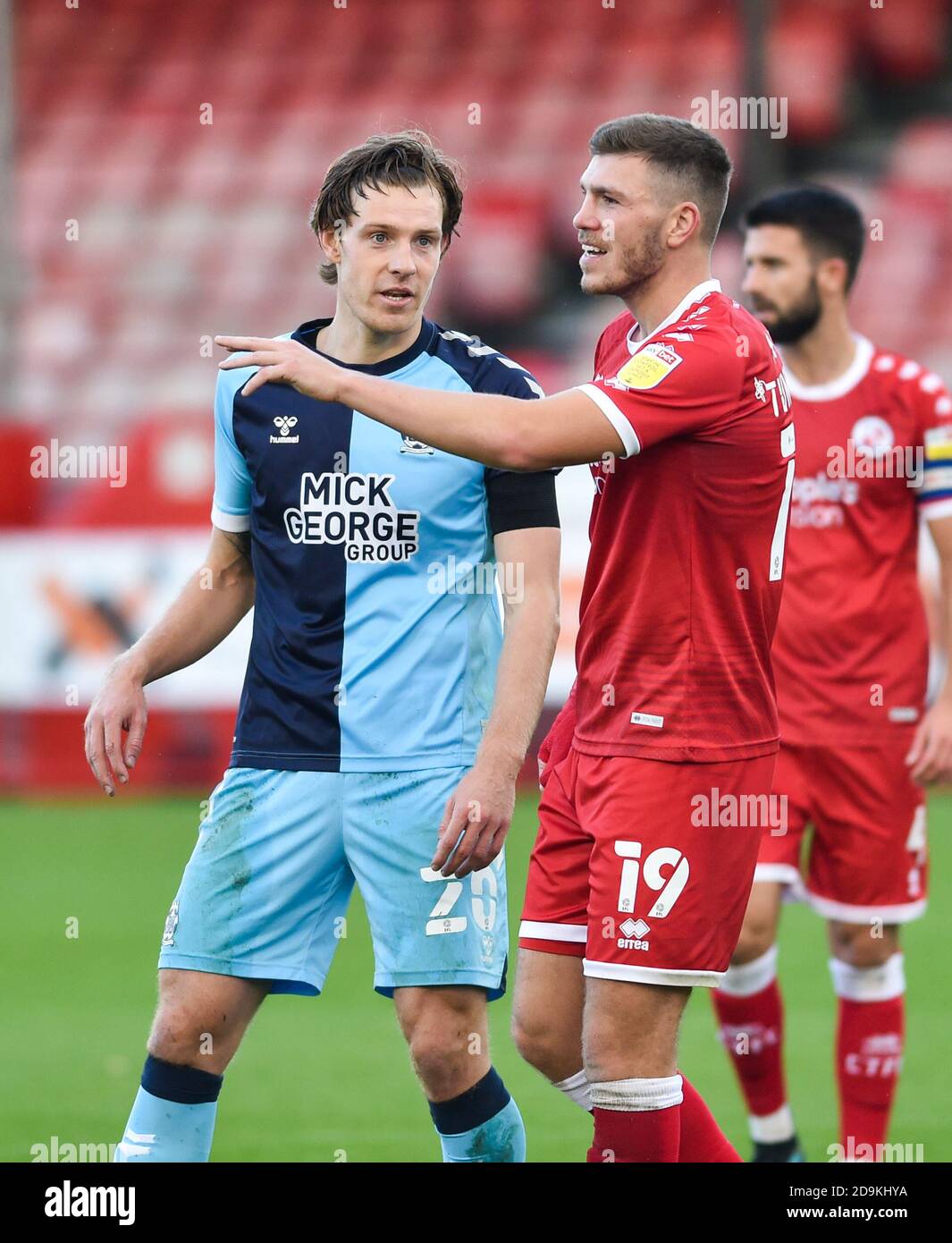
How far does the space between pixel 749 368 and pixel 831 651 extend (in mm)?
1863

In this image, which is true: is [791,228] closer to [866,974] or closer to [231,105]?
[866,974]

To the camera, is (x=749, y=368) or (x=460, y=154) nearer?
(x=749, y=368)

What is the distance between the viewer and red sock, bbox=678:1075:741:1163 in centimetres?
392

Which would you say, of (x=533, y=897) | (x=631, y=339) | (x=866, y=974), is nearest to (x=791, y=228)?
(x=631, y=339)

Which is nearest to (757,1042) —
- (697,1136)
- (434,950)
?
(697,1136)

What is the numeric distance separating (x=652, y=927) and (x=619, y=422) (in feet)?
3.08

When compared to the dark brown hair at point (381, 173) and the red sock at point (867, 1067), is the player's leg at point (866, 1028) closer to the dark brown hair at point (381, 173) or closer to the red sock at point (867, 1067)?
the red sock at point (867, 1067)

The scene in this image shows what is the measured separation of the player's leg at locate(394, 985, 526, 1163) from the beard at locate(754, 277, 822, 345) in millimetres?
2396

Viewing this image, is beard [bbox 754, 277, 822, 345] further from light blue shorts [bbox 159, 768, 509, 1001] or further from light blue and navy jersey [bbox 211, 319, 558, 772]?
light blue shorts [bbox 159, 768, 509, 1001]

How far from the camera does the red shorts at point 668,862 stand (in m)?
3.72

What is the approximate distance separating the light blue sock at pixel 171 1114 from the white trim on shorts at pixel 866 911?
2034mm

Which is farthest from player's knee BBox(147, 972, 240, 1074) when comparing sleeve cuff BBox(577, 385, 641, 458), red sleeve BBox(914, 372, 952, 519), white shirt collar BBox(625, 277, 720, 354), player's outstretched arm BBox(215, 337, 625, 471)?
red sleeve BBox(914, 372, 952, 519)

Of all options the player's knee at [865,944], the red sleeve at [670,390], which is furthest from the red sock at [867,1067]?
the red sleeve at [670,390]

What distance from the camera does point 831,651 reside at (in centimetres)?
547
